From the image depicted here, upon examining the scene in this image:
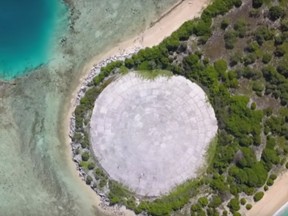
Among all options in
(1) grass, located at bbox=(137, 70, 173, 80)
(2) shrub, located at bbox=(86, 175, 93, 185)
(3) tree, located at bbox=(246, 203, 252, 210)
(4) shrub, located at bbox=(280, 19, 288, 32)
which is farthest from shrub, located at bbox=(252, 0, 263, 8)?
(2) shrub, located at bbox=(86, 175, 93, 185)

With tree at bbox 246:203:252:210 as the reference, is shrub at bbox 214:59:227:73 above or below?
above

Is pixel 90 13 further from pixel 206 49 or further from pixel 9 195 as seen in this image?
pixel 9 195

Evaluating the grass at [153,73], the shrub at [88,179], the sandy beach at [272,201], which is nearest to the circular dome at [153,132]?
the grass at [153,73]

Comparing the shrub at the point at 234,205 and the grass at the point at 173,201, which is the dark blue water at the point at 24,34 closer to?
the grass at the point at 173,201

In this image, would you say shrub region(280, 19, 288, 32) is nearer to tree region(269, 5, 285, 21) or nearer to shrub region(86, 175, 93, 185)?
tree region(269, 5, 285, 21)

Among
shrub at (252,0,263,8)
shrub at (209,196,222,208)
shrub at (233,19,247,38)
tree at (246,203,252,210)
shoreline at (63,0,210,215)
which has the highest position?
shoreline at (63,0,210,215)

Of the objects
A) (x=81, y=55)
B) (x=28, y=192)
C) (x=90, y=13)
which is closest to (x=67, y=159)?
(x=28, y=192)

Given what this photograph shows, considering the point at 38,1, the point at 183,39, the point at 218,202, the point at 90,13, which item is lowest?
the point at 218,202
